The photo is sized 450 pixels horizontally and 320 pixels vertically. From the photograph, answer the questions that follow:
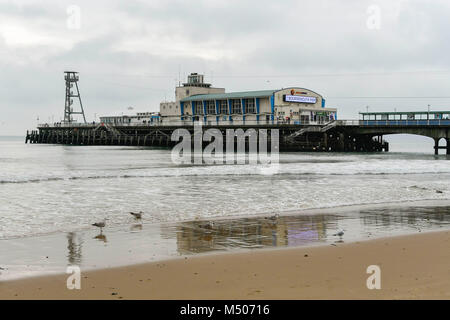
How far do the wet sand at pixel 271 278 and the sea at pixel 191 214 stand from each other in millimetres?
866

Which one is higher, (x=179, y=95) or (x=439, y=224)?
(x=179, y=95)

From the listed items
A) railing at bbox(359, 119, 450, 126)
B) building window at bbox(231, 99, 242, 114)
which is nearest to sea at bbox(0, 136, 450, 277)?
railing at bbox(359, 119, 450, 126)

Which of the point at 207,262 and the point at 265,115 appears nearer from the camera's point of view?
the point at 207,262

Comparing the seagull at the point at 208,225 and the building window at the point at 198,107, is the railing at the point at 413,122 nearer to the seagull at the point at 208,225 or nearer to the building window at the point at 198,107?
the building window at the point at 198,107

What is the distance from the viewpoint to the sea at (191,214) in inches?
421

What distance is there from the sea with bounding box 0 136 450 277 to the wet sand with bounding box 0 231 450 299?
87 centimetres

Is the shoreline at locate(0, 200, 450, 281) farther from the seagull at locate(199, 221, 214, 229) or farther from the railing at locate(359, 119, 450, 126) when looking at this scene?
the railing at locate(359, 119, 450, 126)

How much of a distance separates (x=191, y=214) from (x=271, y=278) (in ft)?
25.7

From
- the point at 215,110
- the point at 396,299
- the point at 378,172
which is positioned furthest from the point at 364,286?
the point at 215,110

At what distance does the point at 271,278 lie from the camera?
803 centimetres

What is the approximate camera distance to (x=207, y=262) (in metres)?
9.17
